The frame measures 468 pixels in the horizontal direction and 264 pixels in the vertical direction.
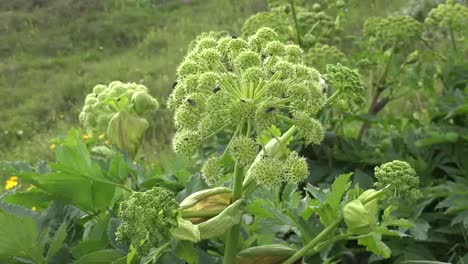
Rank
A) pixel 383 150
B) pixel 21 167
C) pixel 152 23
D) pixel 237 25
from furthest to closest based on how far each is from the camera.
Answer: pixel 152 23
pixel 237 25
pixel 383 150
pixel 21 167

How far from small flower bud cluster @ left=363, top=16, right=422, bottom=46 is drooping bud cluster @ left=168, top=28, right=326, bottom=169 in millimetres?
2703

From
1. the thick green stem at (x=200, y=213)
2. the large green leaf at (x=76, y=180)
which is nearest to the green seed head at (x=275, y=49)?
the thick green stem at (x=200, y=213)

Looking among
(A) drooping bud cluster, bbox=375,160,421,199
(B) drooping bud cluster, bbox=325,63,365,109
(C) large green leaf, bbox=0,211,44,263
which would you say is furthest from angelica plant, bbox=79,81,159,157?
(A) drooping bud cluster, bbox=375,160,421,199

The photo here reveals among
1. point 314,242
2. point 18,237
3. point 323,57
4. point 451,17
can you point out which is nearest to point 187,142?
point 314,242

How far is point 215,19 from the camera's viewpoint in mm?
15258

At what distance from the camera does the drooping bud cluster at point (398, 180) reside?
60.4 inches

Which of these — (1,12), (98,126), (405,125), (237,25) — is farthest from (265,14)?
(1,12)

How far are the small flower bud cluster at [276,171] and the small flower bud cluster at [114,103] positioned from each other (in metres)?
1.28

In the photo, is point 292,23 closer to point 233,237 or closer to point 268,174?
point 233,237

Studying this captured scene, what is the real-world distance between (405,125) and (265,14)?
1116 mm

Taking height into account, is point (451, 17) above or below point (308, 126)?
below

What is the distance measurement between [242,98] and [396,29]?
2.86 meters

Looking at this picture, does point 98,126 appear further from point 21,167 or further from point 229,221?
point 229,221

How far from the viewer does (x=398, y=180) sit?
1.53 meters
